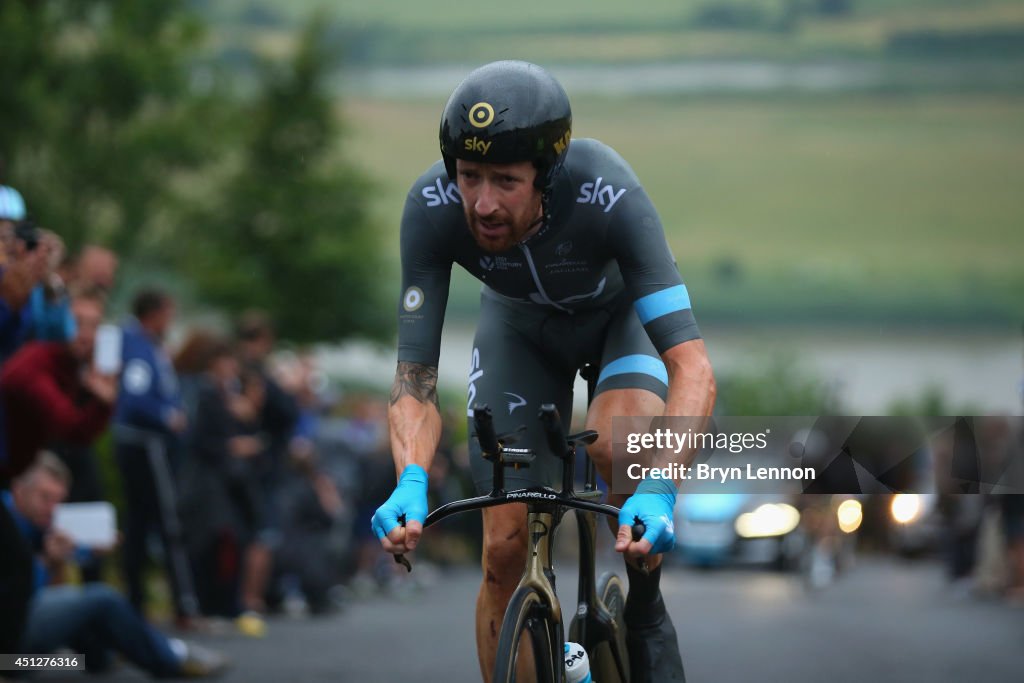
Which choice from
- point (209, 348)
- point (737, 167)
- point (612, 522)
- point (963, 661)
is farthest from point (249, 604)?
point (737, 167)

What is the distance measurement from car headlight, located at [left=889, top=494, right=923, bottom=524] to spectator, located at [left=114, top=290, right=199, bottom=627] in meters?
12.2

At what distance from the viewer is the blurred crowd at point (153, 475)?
7.75 meters

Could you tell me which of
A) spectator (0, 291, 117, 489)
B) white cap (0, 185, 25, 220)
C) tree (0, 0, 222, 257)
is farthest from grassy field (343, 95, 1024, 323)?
white cap (0, 185, 25, 220)

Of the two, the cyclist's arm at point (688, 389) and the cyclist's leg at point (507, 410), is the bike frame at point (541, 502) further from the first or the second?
the cyclist's leg at point (507, 410)

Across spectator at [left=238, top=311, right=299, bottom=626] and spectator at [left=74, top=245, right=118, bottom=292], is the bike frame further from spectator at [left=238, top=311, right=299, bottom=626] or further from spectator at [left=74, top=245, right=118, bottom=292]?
spectator at [left=238, top=311, right=299, bottom=626]

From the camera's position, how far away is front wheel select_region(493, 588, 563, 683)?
4637 mm

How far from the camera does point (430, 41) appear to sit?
82500 mm

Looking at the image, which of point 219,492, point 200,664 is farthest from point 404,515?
point 219,492

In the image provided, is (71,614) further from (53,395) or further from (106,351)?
(106,351)

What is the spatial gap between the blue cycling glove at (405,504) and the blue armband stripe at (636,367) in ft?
3.37

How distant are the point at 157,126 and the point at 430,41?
46375mm

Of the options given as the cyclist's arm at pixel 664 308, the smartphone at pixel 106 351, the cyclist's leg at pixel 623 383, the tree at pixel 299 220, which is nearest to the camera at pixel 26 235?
the smartphone at pixel 106 351

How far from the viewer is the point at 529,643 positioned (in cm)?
474

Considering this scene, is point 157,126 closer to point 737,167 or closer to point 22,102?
point 22,102
